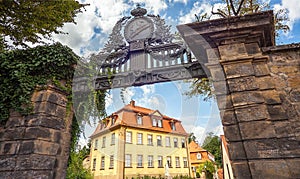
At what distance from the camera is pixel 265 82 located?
2.39 m

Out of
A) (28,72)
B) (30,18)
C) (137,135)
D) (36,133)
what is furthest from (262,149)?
(30,18)

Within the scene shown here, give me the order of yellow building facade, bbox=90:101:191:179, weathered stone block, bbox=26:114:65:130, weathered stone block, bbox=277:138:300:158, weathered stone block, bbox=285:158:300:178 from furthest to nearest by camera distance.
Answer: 1. yellow building facade, bbox=90:101:191:179
2. weathered stone block, bbox=26:114:65:130
3. weathered stone block, bbox=277:138:300:158
4. weathered stone block, bbox=285:158:300:178

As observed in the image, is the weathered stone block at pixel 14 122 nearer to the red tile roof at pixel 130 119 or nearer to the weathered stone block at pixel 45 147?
the weathered stone block at pixel 45 147

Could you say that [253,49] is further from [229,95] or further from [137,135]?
[137,135]

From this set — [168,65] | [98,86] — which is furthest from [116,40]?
[168,65]

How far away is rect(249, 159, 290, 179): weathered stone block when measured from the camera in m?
1.87

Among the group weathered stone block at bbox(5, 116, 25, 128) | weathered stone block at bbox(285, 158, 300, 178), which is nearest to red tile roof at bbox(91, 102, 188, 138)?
weathered stone block at bbox(5, 116, 25, 128)

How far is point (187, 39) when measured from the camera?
9.20ft

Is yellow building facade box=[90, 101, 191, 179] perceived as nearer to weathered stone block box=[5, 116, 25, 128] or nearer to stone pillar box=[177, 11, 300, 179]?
stone pillar box=[177, 11, 300, 179]

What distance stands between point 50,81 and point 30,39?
7.32 feet

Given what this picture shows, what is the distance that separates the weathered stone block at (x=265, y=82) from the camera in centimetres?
236

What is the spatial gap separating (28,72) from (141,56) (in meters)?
2.17

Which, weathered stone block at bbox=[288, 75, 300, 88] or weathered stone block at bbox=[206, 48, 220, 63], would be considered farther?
weathered stone block at bbox=[206, 48, 220, 63]

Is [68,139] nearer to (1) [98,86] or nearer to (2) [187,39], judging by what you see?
(1) [98,86]
